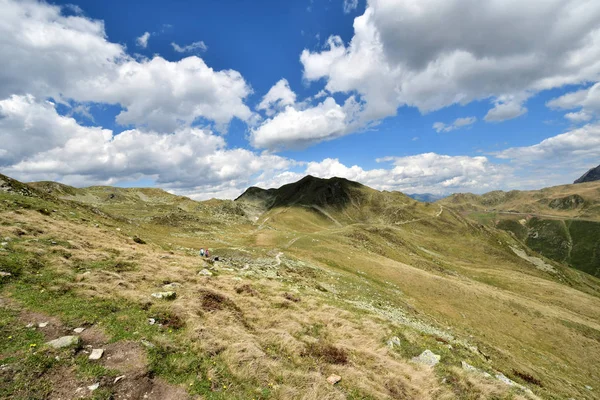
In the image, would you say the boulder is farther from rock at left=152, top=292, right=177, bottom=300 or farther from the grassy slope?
rock at left=152, top=292, right=177, bottom=300

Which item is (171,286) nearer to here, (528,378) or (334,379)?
(334,379)

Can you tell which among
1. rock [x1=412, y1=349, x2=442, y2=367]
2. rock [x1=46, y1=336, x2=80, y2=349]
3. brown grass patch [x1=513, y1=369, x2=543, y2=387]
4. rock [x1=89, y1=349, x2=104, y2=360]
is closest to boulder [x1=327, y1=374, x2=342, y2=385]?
rock [x1=412, y1=349, x2=442, y2=367]

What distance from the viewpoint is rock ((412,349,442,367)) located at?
Result: 20703 millimetres

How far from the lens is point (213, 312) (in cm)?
2100

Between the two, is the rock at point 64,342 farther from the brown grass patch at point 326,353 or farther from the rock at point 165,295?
the brown grass patch at point 326,353

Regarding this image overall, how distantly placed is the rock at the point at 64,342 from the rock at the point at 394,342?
2145cm

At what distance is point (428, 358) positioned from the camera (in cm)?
2120

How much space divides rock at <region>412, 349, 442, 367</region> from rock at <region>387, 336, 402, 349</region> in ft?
5.82

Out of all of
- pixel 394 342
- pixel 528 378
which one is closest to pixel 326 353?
pixel 394 342

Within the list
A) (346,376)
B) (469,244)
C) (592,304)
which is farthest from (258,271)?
(469,244)

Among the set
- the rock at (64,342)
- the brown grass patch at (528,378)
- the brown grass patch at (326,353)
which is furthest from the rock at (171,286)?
the brown grass patch at (528,378)

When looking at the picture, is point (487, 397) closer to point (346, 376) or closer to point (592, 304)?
point (346, 376)

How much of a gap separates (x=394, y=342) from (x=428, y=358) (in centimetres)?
283

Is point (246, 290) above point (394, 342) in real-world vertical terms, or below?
above
